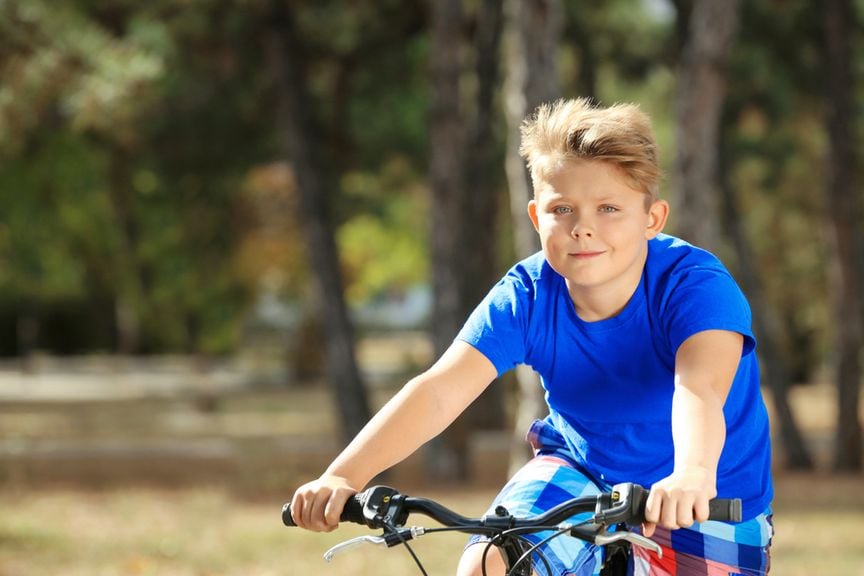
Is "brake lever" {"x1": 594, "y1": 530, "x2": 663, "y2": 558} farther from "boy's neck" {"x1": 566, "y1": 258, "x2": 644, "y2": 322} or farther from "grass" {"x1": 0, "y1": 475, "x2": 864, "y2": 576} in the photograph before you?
"grass" {"x1": 0, "y1": 475, "x2": 864, "y2": 576}

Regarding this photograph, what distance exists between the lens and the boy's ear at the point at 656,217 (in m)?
3.08

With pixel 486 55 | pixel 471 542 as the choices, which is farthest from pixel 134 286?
pixel 471 542

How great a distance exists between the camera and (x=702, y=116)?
39.8 ft

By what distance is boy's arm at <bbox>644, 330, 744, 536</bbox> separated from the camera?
8.02 ft

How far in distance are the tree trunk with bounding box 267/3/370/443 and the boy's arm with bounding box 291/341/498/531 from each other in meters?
11.8

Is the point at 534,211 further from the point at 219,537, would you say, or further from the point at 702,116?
the point at 702,116

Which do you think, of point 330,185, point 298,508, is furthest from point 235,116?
point 298,508

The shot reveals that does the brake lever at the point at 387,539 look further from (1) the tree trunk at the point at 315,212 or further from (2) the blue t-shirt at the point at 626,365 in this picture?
(1) the tree trunk at the point at 315,212

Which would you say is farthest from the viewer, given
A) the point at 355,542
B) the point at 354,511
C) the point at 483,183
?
the point at 483,183

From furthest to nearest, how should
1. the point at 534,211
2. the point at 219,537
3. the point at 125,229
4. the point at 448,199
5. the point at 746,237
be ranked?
the point at 125,229 → the point at 746,237 → the point at 448,199 → the point at 219,537 → the point at 534,211

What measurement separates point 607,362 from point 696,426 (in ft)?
1.17

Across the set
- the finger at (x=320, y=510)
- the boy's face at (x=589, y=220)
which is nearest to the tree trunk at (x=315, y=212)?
the boy's face at (x=589, y=220)

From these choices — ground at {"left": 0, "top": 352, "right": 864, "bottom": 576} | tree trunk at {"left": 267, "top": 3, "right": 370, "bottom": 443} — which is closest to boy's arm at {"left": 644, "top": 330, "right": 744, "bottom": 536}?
ground at {"left": 0, "top": 352, "right": 864, "bottom": 576}

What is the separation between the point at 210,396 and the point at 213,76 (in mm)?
11574
